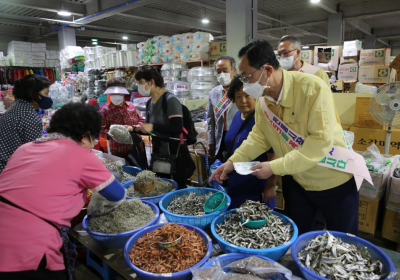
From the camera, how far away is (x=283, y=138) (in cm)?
146

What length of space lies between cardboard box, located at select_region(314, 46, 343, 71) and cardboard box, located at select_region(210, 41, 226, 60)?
9.27 ft

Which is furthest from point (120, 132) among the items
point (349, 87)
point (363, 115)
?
point (349, 87)

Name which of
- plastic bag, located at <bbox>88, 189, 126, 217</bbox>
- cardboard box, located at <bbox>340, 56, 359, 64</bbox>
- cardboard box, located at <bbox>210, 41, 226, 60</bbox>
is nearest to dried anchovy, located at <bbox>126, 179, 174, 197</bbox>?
plastic bag, located at <bbox>88, 189, 126, 217</bbox>

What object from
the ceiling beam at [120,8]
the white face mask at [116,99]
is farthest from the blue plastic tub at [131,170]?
the ceiling beam at [120,8]

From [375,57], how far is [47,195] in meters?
7.26

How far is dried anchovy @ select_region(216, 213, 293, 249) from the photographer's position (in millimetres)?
1284

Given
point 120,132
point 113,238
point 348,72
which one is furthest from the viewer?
point 348,72

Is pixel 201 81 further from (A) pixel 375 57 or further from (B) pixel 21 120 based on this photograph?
(A) pixel 375 57

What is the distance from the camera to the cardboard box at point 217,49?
5562 mm

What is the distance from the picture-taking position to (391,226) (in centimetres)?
263

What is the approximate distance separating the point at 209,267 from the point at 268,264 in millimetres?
265

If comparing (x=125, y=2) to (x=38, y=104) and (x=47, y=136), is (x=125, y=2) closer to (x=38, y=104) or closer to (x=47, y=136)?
(x=38, y=104)

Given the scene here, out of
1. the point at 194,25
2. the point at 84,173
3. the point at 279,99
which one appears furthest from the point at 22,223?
the point at 194,25

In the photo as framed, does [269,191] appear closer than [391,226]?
Yes
